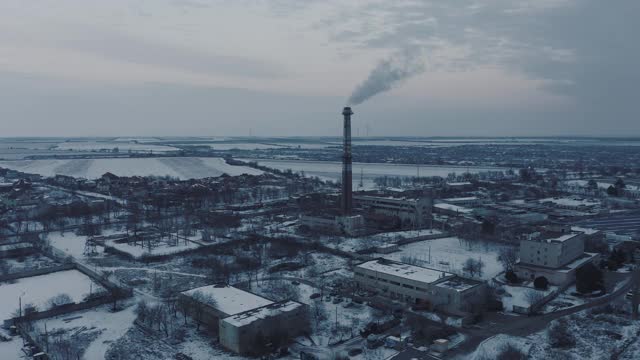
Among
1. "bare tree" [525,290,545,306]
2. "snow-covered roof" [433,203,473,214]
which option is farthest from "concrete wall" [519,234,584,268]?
"snow-covered roof" [433,203,473,214]

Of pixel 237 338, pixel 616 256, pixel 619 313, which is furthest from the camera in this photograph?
pixel 616 256

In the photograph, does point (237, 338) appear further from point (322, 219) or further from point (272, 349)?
point (322, 219)

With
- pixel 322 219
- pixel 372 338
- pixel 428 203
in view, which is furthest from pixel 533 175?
pixel 372 338

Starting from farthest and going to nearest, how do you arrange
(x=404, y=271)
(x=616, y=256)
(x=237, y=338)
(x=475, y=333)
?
(x=616, y=256) → (x=404, y=271) → (x=475, y=333) → (x=237, y=338)

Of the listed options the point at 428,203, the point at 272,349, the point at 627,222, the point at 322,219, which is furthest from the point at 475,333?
the point at 627,222

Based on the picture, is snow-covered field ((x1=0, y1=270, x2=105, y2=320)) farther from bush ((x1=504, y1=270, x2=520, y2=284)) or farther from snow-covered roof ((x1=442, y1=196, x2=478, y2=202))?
snow-covered roof ((x1=442, y1=196, x2=478, y2=202))

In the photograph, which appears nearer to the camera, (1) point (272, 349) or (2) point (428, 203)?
(1) point (272, 349)

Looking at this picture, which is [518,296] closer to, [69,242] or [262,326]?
[262,326]
